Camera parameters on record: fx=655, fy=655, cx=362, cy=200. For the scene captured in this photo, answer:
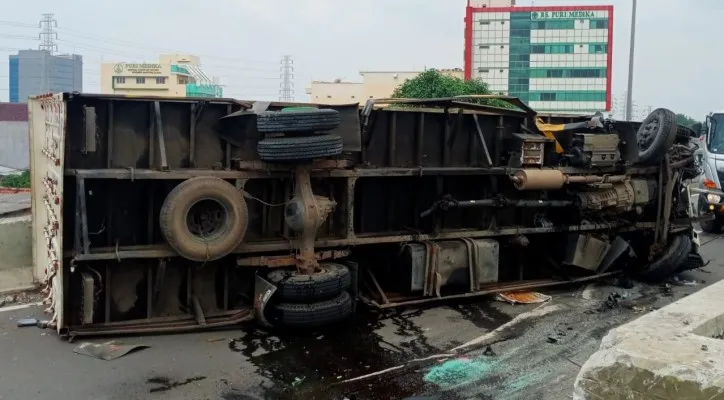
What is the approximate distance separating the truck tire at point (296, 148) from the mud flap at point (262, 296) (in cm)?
131

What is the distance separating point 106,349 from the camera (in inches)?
244

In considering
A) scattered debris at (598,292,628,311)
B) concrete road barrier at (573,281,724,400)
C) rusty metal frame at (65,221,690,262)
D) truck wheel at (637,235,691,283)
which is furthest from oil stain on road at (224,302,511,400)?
truck wheel at (637,235,691,283)

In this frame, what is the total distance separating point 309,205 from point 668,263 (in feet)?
19.1

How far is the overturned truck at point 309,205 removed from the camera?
21.6 ft

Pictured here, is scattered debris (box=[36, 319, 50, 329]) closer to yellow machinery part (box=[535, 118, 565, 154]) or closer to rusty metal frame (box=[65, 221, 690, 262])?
rusty metal frame (box=[65, 221, 690, 262])

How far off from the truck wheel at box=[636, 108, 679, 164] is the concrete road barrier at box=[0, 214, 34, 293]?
28.5 feet

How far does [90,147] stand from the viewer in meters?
6.35

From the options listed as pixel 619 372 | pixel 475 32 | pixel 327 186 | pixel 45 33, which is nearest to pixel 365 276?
pixel 327 186

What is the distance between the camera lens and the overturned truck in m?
6.58

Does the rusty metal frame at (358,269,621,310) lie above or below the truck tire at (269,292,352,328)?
below

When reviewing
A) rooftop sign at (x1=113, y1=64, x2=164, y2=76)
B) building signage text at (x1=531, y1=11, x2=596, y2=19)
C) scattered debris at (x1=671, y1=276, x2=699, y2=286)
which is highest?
building signage text at (x1=531, y1=11, x2=596, y2=19)

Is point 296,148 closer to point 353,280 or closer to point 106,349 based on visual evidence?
point 353,280

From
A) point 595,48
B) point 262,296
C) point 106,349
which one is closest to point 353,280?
point 262,296

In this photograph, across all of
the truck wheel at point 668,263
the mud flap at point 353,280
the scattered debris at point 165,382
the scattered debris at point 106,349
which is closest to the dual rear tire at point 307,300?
the mud flap at point 353,280
